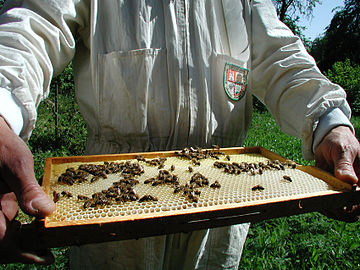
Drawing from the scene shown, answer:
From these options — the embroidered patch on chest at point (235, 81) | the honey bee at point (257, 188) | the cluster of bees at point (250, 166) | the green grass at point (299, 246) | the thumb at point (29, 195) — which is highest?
the embroidered patch on chest at point (235, 81)

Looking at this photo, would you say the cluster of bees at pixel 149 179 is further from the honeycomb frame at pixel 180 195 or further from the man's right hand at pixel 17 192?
the man's right hand at pixel 17 192

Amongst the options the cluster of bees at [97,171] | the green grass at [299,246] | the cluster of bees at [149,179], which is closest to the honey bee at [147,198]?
the cluster of bees at [149,179]

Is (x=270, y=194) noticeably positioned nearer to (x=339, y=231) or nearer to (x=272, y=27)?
(x=272, y=27)

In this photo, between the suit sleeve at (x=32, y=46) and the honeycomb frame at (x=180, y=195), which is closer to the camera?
the honeycomb frame at (x=180, y=195)

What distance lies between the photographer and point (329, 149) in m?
1.74

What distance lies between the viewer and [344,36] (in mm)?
36094

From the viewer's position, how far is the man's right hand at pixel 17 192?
1026 millimetres

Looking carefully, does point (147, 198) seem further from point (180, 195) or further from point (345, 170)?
point (345, 170)

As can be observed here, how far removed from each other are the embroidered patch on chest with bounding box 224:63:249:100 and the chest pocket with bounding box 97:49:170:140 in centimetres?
47

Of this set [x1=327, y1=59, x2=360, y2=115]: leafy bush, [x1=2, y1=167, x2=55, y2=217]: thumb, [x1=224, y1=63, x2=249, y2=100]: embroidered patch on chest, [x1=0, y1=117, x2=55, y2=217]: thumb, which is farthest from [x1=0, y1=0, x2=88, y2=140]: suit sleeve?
[x1=327, y1=59, x2=360, y2=115]: leafy bush

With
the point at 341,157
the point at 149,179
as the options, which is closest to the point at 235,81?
the point at 341,157

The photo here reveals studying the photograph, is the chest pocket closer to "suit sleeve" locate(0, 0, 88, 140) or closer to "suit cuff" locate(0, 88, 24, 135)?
"suit sleeve" locate(0, 0, 88, 140)

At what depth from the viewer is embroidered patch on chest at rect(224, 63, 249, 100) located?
206 cm

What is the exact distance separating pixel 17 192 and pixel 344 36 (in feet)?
142
